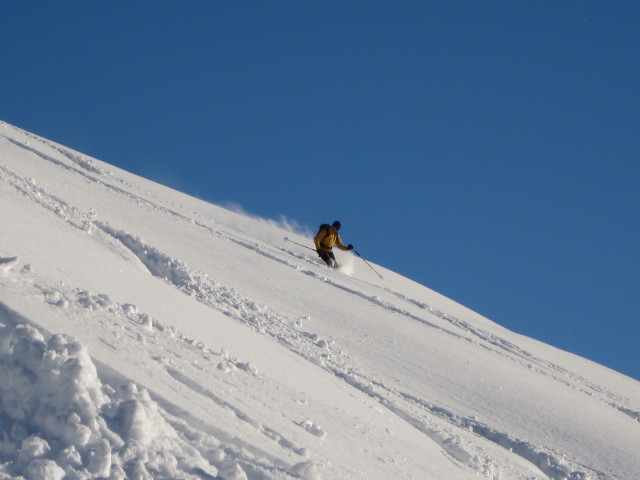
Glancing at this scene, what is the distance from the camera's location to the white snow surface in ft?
13.0

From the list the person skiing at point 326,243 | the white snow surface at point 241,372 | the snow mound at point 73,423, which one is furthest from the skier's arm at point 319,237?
the snow mound at point 73,423

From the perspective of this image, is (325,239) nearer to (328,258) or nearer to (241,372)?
(328,258)

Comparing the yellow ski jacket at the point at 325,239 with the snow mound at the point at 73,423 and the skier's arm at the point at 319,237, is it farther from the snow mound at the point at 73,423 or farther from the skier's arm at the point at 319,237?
the snow mound at the point at 73,423

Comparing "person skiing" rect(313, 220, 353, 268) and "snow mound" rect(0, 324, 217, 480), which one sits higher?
"person skiing" rect(313, 220, 353, 268)

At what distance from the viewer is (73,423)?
3.81m

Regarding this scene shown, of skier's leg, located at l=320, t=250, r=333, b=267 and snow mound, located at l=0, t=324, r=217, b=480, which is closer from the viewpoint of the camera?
snow mound, located at l=0, t=324, r=217, b=480

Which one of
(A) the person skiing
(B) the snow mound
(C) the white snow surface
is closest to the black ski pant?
(A) the person skiing

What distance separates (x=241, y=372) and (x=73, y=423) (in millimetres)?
1964

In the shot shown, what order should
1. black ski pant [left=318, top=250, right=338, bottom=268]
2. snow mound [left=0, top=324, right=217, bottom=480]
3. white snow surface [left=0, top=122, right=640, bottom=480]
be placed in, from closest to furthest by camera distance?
snow mound [left=0, top=324, right=217, bottom=480] < white snow surface [left=0, top=122, right=640, bottom=480] < black ski pant [left=318, top=250, right=338, bottom=268]

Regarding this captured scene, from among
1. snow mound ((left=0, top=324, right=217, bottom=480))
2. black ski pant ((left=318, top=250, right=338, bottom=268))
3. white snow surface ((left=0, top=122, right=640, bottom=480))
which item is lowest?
snow mound ((left=0, top=324, right=217, bottom=480))

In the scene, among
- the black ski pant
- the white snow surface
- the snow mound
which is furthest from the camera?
the black ski pant

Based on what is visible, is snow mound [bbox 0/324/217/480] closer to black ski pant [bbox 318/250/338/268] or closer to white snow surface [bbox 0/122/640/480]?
white snow surface [bbox 0/122/640/480]

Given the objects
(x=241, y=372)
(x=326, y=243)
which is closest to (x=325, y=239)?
(x=326, y=243)

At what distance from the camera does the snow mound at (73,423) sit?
3.65 m
